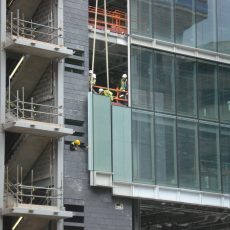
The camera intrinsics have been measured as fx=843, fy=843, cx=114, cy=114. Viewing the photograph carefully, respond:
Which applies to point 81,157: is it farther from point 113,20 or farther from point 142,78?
point 113,20

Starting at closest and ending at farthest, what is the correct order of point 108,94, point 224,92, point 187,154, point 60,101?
point 60,101 → point 108,94 → point 187,154 → point 224,92

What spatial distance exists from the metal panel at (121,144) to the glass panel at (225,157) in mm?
5819

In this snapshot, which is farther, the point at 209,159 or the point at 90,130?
the point at 209,159

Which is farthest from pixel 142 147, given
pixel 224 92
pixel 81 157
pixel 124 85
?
pixel 224 92

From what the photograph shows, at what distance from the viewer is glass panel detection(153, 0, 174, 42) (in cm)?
4281

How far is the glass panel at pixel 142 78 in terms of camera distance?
41.3 metres

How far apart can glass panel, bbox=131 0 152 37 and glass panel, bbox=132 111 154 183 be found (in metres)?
4.31

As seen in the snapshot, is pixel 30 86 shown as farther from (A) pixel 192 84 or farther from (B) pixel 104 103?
(A) pixel 192 84

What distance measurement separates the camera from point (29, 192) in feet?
126

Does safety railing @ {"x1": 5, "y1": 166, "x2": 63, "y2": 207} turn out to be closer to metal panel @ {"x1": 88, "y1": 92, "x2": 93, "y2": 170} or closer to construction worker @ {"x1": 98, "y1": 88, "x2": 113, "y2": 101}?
metal panel @ {"x1": 88, "y1": 92, "x2": 93, "y2": 170}

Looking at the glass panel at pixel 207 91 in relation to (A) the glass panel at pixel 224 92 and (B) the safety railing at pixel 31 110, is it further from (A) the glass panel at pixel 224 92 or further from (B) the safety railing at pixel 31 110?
(B) the safety railing at pixel 31 110

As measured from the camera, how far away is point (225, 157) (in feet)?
143

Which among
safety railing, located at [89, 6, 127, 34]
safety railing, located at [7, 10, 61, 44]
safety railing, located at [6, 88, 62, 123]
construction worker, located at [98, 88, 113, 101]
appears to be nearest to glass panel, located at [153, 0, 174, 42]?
safety railing, located at [89, 6, 127, 34]

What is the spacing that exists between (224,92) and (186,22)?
4.19 metres
